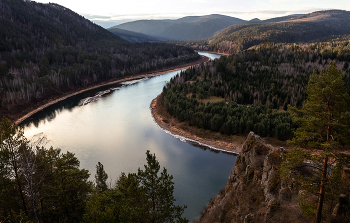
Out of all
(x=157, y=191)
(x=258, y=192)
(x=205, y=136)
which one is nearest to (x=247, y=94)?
(x=205, y=136)

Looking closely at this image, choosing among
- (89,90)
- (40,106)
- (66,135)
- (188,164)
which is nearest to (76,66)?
(89,90)

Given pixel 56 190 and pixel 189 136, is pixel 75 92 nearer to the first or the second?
pixel 189 136

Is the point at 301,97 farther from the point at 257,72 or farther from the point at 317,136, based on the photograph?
the point at 317,136

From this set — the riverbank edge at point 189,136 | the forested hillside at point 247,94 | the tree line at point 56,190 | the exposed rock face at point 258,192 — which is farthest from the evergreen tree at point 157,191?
the riverbank edge at point 189,136

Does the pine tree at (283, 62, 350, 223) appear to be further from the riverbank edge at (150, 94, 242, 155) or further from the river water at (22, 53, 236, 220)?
the riverbank edge at (150, 94, 242, 155)

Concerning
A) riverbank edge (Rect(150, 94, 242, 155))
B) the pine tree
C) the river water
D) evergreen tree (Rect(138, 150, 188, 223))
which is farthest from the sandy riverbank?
the pine tree

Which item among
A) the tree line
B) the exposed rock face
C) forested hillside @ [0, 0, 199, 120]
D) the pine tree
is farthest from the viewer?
forested hillside @ [0, 0, 199, 120]

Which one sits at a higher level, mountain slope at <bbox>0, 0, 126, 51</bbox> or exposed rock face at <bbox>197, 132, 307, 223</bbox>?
mountain slope at <bbox>0, 0, 126, 51</bbox>

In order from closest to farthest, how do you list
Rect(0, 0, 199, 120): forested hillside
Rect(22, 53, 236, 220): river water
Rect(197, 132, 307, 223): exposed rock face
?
Rect(197, 132, 307, 223): exposed rock face
Rect(22, 53, 236, 220): river water
Rect(0, 0, 199, 120): forested hillside
